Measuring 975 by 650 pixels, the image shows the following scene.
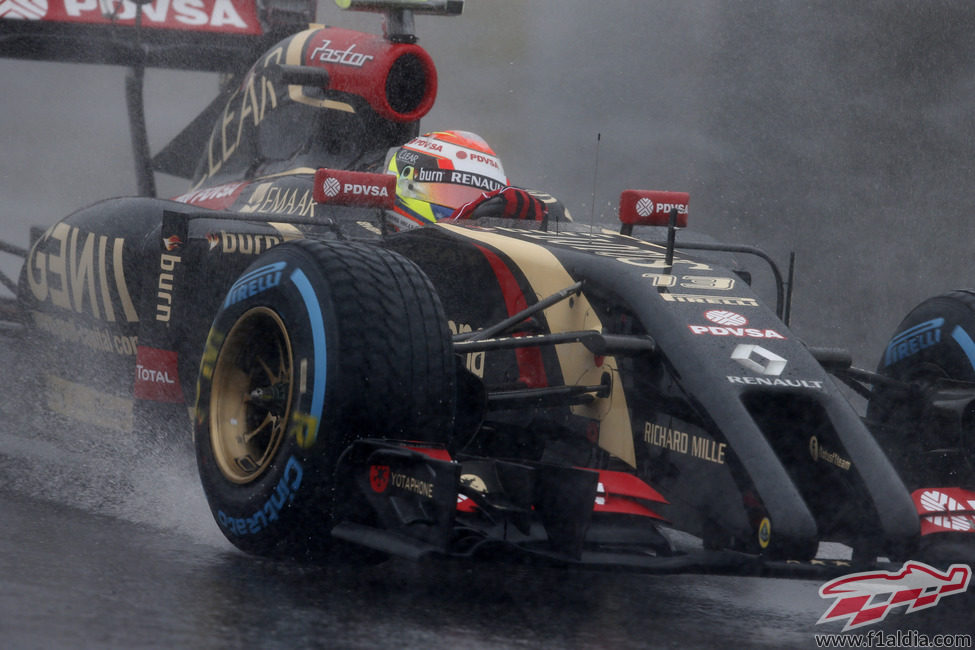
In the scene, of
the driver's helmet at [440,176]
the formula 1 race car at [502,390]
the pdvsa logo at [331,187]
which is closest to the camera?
the formula 1 race car at [502,390]

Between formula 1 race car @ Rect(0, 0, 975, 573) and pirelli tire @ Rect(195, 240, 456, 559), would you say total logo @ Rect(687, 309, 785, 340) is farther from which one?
pirelli tire @ Rect(195, 240, 456, 559)

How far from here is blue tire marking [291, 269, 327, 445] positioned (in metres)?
3.40

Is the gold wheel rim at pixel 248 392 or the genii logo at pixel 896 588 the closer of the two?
the genii logo at pixel 896 588

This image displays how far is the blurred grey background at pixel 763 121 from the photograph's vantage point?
45.0 feet

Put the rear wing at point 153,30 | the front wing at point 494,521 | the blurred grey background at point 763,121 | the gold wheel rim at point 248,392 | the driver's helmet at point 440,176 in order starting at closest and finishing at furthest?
the front wing at point 494,521, the gold wheel rim at point 248,392, the driver's helmet at point 440,176, the rear wing at point 153,30, the blurred grey background at point 763,121

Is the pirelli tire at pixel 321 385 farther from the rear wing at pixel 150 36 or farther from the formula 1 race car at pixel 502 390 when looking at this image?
the rear wing at pixel 150 36

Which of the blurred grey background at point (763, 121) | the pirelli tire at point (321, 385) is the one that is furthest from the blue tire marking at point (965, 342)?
the blurred grey background at point (763, 121)

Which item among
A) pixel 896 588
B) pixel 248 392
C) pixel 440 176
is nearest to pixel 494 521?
pixel 248 392

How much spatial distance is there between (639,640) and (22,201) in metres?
20.9

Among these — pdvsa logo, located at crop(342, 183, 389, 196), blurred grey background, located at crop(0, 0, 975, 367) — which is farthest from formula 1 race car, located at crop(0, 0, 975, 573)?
blurred grey background, located at crop(0, 0, 975, 367)

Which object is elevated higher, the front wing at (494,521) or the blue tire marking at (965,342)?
the blue tire marking at (965,342)

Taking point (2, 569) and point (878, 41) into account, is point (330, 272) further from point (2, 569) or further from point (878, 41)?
point (878, 41)

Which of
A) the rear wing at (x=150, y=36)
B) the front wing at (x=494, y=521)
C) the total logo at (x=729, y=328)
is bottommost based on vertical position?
the front wing at (x=494, y=521)

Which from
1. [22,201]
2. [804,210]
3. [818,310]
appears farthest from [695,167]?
[22,201]
